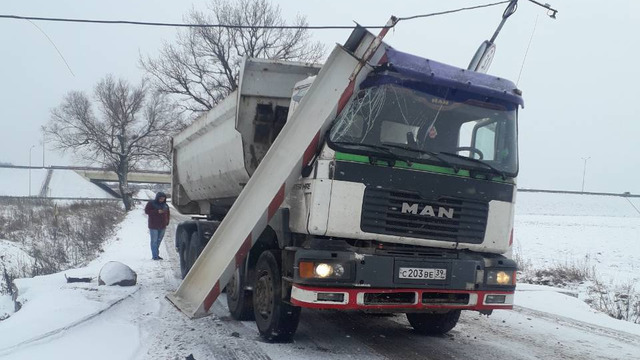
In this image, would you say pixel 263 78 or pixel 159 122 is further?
pixel 159 122

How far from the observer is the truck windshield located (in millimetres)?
5145

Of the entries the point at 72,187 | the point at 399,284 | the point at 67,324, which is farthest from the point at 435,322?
the point at 72,187

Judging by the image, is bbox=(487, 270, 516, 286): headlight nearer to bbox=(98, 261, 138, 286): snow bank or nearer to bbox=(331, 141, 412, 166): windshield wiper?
bbox=(331, 141, 412, 166): windshield wiper

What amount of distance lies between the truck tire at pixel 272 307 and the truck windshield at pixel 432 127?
161cm

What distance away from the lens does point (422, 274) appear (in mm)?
5129

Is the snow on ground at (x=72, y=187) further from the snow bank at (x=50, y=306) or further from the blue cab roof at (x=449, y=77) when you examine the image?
the blue cab roof at (x=449, y=77)

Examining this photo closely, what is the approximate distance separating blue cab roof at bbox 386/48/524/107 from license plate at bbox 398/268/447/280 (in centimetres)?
188

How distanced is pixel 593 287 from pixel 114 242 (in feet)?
49.6

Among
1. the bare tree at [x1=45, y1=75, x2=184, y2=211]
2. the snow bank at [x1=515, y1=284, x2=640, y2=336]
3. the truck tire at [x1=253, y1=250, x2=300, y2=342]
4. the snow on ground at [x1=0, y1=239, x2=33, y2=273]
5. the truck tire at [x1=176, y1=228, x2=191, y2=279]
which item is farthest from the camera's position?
the bare tree at [x1=45, y1=75, x2=184, y2=211]

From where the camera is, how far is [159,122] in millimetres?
47312

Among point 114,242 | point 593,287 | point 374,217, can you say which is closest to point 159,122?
point 114,242

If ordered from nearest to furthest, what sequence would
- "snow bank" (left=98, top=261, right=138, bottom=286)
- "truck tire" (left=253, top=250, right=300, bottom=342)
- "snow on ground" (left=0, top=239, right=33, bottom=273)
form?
"truck tire" (left=253, top=250, right=300, bottom=342)
"snow bank" (left=98, top=261, right=138, bottom=286)
"snow on ground" (left=0, top=239, right=33, bottom=273)

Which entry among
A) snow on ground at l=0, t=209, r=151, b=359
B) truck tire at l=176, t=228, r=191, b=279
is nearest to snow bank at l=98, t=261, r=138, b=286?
snow on ground at l=0, t=209, r=151, b=359

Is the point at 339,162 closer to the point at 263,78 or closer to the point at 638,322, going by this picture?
the point at 263,78
